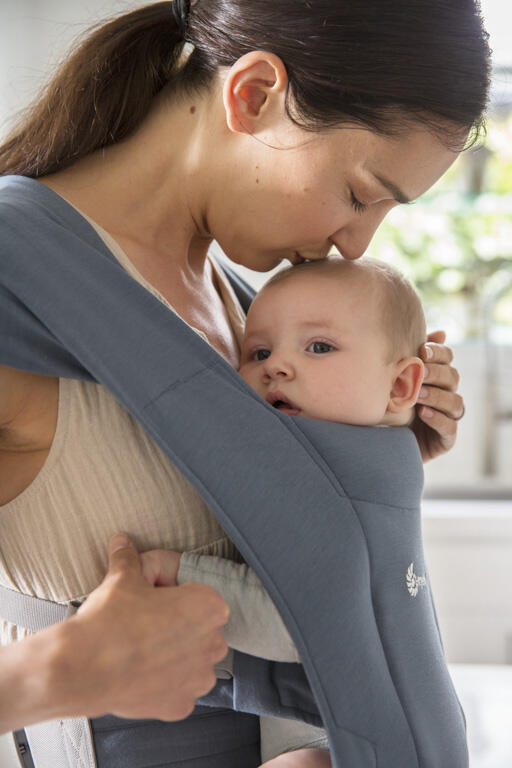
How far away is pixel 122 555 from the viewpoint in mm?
837

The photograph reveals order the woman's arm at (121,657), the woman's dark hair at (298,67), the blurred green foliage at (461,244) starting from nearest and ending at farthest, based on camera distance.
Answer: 1. the woman's arm at (121,657)
2. the woman's dark hair at (298,67)
3. the blurred green foliage at (461,244)

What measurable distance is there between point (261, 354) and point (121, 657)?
515 millimetres

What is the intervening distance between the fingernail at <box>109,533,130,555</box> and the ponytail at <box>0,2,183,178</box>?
0.48 m

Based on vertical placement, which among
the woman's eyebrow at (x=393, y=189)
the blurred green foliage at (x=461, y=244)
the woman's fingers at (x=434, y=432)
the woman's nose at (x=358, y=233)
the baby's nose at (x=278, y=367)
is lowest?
the woman's fingers at (x=434, y=432)

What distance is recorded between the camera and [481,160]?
8.42 feet

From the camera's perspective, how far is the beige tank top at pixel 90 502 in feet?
2.85

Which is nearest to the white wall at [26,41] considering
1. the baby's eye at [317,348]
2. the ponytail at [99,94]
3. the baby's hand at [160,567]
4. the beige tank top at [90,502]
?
the ponytail at [99,94]

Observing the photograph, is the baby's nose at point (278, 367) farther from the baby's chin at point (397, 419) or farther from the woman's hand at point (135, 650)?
the woman's hand at point (135, 650)

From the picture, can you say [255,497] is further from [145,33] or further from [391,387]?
[145,33]

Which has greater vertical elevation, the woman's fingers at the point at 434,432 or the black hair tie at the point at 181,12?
the black hair tie at the point at 181,12

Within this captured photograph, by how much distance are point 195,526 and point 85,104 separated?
55cm

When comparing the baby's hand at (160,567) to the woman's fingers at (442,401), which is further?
the woman's fingers at (442,401)

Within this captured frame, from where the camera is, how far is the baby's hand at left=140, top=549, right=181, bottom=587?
0.85 metres

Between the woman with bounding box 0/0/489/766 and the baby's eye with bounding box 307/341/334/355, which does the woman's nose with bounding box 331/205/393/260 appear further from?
the baby's eye with bounding box 307/341/334/355
